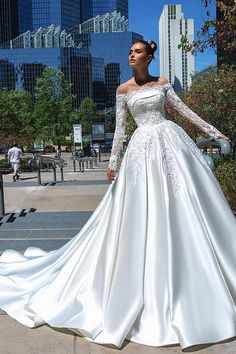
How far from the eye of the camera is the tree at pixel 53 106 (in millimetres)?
50344

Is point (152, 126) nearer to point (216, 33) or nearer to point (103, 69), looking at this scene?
point (216, 33)

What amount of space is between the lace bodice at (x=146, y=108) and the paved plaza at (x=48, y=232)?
1329mm

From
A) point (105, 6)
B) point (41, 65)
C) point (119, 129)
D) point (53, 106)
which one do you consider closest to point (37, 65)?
point (41, 65)

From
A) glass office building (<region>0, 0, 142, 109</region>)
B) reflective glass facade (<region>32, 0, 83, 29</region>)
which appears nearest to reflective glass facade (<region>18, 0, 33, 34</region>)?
glass office building (<region>0, 0, 142, 109</region>)

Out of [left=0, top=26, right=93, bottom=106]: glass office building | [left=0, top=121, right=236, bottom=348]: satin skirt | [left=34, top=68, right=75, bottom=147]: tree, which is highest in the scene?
[left=0, top=26, right=93, bottom=106]: glass office building

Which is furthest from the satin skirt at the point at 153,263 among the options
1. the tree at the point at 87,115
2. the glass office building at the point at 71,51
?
the glass office building at the point at 71,51

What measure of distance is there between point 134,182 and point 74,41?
140m

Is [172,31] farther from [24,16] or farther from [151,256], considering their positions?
[24,16]

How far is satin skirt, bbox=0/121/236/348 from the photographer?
3.10 metres

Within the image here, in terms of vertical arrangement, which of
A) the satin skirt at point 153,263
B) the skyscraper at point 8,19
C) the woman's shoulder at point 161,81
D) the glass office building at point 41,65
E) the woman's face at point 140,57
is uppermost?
Result: the skyscraper at point 8,19

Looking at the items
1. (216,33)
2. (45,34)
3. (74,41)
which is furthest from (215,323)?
(74,41)

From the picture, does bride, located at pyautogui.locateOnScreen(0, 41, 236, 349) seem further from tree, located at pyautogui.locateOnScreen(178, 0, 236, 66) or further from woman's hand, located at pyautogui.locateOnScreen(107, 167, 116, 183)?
tree, located at pyautogui.locateOnScreen(178, 0, 236, 66)

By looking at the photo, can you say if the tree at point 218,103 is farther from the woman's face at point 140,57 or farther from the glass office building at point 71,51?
the glass office building at point 71,51

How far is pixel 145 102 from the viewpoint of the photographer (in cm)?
356
